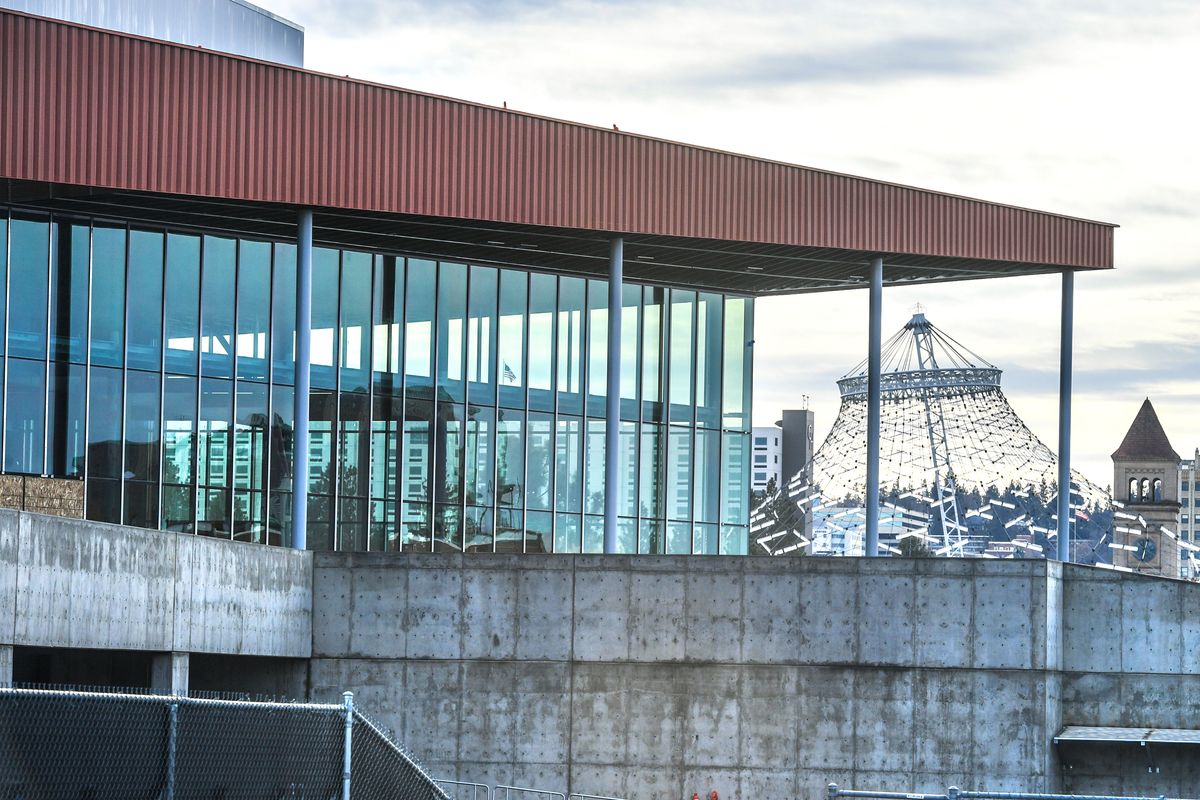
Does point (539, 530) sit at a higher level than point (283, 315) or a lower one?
→ lower

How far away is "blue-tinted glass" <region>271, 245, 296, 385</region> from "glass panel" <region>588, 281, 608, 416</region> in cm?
810

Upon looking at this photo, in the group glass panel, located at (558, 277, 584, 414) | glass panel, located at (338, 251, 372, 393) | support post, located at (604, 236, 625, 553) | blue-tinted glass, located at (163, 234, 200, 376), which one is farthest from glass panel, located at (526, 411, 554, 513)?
blue-tinted glass, located at (163, 234, 200, 376)

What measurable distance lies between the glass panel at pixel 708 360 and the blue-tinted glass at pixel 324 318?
1040cm

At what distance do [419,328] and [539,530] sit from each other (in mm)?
5774

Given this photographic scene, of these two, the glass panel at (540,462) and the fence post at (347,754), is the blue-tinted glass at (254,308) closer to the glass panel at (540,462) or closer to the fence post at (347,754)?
the glass panel at (540,462)

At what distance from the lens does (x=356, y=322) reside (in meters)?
38.8

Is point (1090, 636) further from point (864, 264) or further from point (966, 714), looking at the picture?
point (864, 264)

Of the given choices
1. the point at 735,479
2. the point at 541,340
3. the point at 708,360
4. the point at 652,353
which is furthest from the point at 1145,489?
the point at 541,340

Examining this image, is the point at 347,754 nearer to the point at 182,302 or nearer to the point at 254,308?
the point at 182,302

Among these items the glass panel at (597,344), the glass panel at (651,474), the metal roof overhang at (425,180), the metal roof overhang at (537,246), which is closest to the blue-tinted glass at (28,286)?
the metal roof overhang at (537,246)

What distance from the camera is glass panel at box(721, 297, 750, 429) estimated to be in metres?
45.3

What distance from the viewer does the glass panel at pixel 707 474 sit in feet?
147

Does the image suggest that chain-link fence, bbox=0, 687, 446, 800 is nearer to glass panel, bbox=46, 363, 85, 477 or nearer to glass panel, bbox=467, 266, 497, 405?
glass panel, bbox=46, 363, 85, 477

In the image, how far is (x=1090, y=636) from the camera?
28.6m
